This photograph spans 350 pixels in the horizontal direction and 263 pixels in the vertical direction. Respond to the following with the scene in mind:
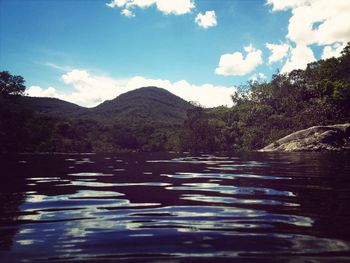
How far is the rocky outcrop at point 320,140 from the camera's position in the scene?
3400cm

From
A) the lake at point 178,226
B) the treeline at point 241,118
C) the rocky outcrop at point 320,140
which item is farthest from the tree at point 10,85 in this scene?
the lake at point 178,226

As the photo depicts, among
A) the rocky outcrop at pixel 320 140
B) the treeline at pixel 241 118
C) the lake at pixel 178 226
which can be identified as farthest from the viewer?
the treeline at pixel 241 118

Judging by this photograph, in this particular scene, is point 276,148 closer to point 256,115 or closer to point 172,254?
point 172,254

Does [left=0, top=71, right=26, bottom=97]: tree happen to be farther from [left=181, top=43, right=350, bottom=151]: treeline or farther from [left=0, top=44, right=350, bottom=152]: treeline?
[left=181, top=43, right=350, bottom=151]: treeline

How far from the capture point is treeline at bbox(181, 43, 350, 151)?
185 feet

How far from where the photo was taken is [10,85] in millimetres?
59938

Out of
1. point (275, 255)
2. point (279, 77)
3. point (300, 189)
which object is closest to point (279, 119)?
point (279, 77)

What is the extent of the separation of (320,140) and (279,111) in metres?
46.6

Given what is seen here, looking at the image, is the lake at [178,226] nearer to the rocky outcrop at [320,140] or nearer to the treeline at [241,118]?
the rocky outcrop at [320,140]

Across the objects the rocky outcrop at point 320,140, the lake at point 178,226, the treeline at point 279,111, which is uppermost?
the treeline at point 279,111

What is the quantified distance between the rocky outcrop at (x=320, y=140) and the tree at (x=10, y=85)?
48339 mm

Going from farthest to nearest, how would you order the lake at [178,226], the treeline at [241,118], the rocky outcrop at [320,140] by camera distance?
the treeline at [241,118], the rocky outcrop at [320,140], the lake at [178,226]

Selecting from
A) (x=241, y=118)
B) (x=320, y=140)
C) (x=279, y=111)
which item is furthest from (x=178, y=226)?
(x=241, y=118)

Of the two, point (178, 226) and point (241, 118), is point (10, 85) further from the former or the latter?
point (178, 226)
